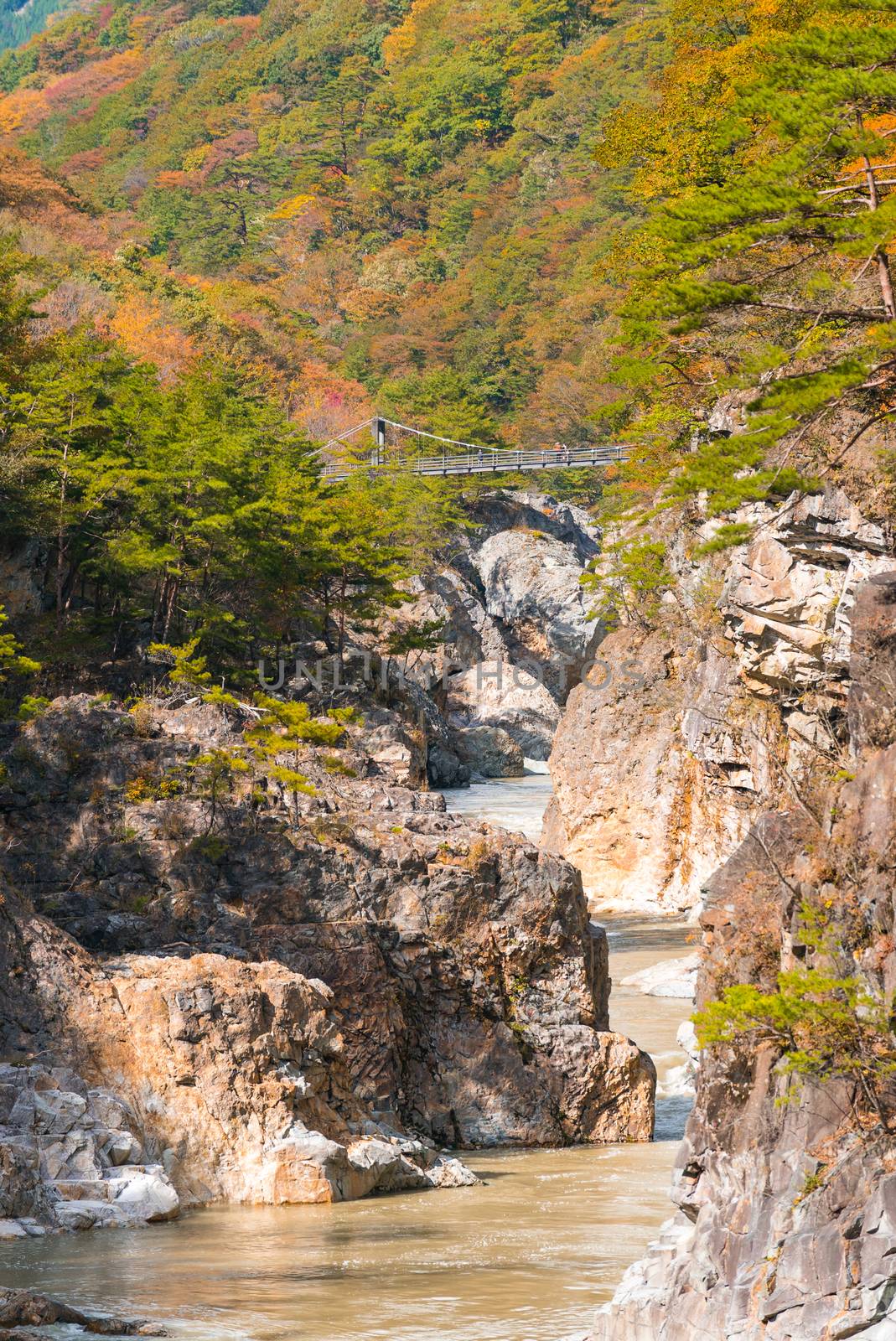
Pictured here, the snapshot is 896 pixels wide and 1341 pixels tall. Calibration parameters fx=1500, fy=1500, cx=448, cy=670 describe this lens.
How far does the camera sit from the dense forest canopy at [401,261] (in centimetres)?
956

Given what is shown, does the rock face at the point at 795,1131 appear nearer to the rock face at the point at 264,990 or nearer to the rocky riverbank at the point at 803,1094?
the rocky riverbank at the point at 803,1094

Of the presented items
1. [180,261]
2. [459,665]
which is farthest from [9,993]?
[180,261]

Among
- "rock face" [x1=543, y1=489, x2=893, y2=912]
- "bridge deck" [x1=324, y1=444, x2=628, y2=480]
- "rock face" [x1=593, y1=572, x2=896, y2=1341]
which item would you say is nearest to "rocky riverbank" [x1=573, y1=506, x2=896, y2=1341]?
"rock face" [x1=593, y1=572, x2=896, y2=1341]

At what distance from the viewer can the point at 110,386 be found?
29.9 m

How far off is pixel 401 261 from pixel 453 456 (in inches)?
998

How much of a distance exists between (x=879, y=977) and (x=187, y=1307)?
4.70m

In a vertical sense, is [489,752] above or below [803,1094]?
below

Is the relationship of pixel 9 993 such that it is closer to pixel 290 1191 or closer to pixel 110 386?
pixel 290 1191

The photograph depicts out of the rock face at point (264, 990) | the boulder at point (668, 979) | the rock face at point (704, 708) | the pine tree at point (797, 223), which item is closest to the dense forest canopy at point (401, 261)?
the pine tree at point (797, 223)

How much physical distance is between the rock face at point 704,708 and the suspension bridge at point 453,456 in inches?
677

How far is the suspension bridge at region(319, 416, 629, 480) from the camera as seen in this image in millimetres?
48750

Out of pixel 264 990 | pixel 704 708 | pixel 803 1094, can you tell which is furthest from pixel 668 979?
pixel 803 1094

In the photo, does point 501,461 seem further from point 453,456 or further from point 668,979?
point 668,979

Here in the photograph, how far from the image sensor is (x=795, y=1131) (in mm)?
7156
